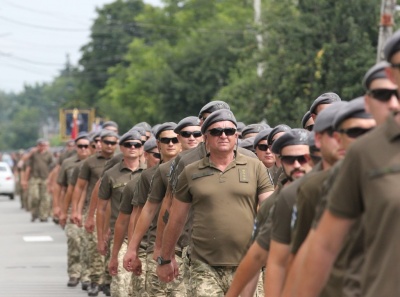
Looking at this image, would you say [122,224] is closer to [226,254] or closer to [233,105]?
[226,254]

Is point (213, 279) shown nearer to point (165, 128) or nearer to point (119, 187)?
point (165, 128)

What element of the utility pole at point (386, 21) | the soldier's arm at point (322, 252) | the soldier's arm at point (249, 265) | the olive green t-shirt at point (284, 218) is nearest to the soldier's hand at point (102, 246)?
the soldier's arm at point (249, 265)

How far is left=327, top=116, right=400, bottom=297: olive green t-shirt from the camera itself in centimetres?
520

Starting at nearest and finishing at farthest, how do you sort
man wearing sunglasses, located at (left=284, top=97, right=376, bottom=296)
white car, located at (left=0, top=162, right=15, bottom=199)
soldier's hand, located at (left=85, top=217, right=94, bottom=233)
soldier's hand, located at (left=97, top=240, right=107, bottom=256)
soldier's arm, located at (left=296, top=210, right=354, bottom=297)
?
soldier's arm, located at (left=296, top=210, right=354, bottom=297) → man wearing sunglasses, located at (left=284, top=97, right=376, bottom=296) → soldier's hand, located at (left=97, top=240, right=107, bottom=256) → soldier's hand, located at (left=85, top=217, right=94, bottom=233) → white car, located at (left=0, top=162, right=15, bottom=199)

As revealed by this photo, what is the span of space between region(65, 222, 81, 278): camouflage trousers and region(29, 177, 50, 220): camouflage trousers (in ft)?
61.0

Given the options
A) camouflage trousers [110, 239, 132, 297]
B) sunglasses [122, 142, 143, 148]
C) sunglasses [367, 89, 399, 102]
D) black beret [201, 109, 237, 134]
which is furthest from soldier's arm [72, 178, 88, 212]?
sunglasses [367, 89, 399, 102]

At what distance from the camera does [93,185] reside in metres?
20.8

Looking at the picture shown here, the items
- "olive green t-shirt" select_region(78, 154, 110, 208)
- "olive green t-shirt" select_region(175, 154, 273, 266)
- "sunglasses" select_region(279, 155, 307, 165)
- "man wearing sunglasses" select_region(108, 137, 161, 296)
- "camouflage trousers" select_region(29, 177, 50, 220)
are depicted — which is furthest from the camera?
"camouflage trousers" select_region(29, 177, 50, 220)

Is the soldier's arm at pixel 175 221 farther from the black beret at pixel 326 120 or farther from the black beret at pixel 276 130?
the black beret at pixel 326 120

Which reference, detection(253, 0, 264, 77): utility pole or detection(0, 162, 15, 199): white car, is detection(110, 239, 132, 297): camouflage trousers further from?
detection(0, 162, 15, 199): white car

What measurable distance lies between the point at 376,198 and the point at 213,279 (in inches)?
235

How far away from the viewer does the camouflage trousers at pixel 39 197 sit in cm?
4134

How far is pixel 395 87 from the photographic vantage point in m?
5.59

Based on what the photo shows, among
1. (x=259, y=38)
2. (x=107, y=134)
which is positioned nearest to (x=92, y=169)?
(x=107, y=134)
